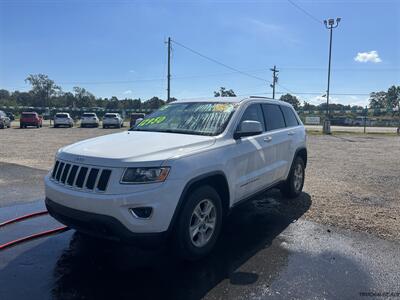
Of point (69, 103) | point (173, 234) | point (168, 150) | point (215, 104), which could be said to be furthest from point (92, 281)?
point (69, 103)

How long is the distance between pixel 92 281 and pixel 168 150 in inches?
58.0

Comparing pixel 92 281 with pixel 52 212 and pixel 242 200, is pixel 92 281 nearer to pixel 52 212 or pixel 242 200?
pixel 52 212

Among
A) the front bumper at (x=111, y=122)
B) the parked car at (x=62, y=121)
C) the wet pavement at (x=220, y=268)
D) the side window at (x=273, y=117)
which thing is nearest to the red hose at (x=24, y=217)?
the wet pavement at (x=220, y=268)

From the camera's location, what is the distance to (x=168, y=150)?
379cm

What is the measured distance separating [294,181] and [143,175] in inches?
153

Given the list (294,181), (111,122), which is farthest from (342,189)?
(111,122)

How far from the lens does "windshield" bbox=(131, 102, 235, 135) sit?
466 centimetres

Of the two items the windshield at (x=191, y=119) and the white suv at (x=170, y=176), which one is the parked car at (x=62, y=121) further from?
the white suv at (x=170, y=176)

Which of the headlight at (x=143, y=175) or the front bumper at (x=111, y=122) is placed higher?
the headlight at (x=143, y=175)

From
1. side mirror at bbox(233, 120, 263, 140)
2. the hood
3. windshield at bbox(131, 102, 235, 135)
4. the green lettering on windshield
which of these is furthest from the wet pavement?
the green lettering on windshield

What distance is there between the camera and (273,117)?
600 centimetres

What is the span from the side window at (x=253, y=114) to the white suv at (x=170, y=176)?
0.02m

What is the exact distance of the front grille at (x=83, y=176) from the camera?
3.53 meters

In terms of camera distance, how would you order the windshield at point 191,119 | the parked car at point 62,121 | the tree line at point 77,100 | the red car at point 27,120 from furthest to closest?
the tree line at point 77,100, the parked car at point 62,121, the red car at point 27,120, the windshield at point 191,119
